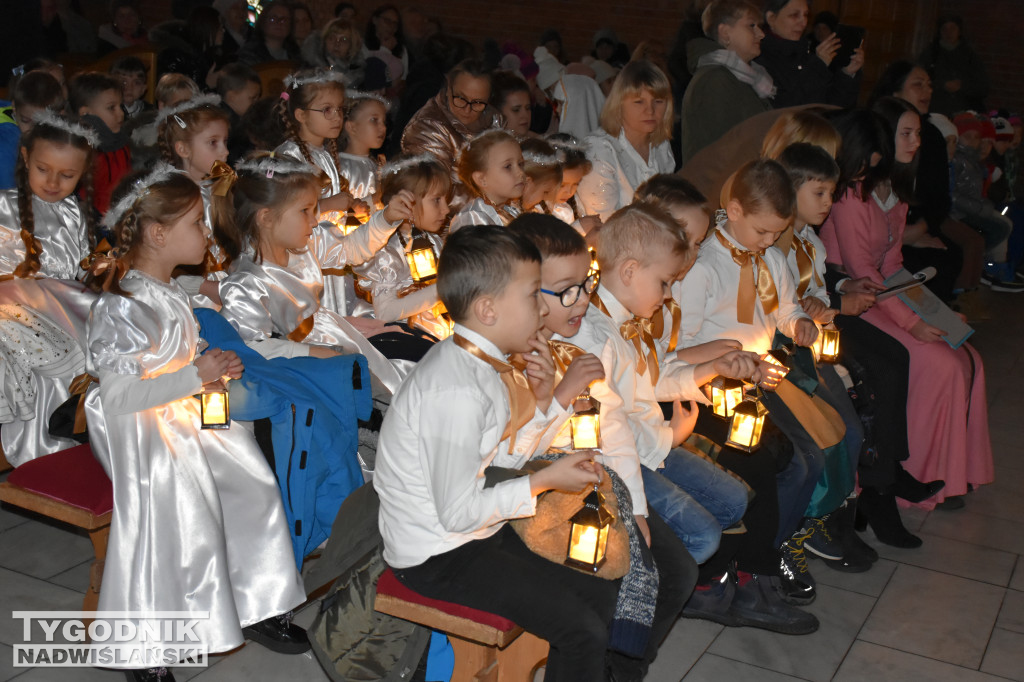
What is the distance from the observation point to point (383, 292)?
12.6 feet

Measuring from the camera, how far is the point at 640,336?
2.99 m

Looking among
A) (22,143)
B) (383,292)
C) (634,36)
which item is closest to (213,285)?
(383,292)

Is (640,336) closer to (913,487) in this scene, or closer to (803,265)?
(803,265)

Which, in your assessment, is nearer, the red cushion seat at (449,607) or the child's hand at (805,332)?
the red cushion seat at (449,607)

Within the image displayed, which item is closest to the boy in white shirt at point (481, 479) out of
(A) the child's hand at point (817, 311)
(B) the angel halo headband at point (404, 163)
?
(B) the angel halo headband at point (404, 163)

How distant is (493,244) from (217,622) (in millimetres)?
1355

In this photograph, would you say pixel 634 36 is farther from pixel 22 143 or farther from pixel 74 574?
pixel 74 574

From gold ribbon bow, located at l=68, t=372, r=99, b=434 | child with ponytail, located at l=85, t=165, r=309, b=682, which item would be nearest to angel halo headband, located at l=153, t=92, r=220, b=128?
child with ponytail, located at l=85, t=165, r=309, b=682

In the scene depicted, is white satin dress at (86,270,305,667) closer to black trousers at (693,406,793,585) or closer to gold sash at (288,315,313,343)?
gold sash at (288,315,313,343)

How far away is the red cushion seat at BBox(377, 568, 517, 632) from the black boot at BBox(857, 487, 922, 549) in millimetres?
2275

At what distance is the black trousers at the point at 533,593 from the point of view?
7.48ft

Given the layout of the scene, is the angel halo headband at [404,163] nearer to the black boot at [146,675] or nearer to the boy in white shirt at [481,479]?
the boy in white shirt at [481,479]

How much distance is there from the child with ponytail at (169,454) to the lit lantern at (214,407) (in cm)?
3

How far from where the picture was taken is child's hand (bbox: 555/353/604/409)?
8.19ft
